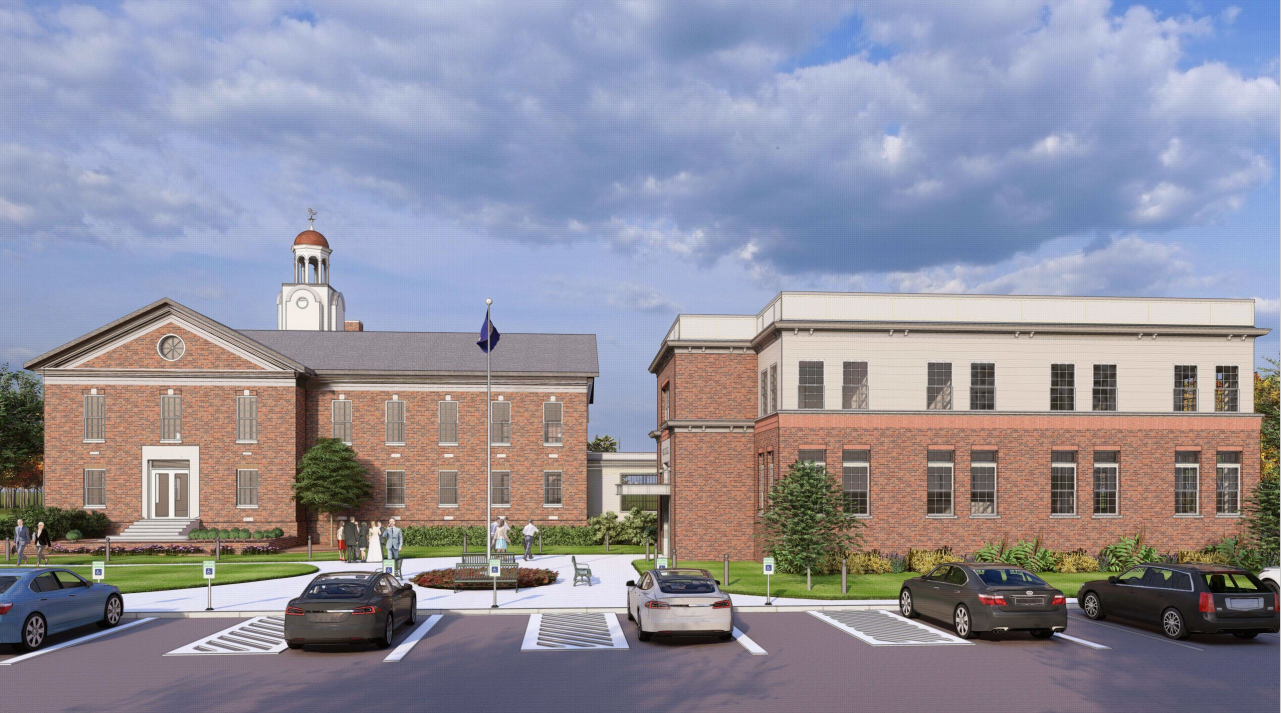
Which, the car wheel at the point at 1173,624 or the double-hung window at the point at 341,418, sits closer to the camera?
the car wheel at the point at 1173,624

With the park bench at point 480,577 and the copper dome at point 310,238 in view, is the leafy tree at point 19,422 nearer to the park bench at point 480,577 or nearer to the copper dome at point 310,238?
the copper dome at point 310,238

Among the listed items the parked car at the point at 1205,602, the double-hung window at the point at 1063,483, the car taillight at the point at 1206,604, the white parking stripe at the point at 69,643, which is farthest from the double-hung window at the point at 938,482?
the white parking stripe at the point at 69,643

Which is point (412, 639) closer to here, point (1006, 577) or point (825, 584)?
point (1006, 577)

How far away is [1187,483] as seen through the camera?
34531 mm

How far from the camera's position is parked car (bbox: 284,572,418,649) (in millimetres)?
15484

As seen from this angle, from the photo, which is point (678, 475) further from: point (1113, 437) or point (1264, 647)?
point (1264, 647)

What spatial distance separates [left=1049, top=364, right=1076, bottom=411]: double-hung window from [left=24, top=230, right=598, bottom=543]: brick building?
23.4 metres

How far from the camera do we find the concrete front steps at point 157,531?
40688mm

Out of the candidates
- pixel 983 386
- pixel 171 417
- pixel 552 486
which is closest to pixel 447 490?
pixel 552 486

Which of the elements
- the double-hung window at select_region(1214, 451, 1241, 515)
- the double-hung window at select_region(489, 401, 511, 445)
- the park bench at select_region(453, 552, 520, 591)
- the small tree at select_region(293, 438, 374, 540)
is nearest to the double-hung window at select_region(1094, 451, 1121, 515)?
the double-hung window at select_region(1214, 451, 1241, 515)

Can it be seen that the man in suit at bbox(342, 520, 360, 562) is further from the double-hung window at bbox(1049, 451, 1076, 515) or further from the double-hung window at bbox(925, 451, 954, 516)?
the double-hung window at bbox(1049, 451, 1076, 515)

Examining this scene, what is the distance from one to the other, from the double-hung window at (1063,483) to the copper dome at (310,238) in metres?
55.8

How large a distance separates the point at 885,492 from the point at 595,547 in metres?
17.0

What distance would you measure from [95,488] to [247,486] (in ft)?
23.7
